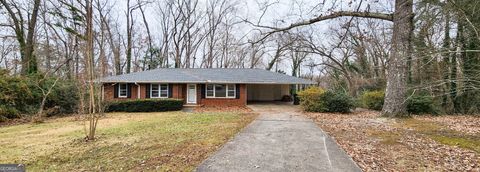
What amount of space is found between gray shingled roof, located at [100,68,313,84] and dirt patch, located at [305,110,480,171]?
36.9ft

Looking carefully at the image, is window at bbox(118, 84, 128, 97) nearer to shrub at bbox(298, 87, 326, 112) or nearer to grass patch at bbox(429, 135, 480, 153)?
shrub at bbox(298, 87, 326, 112)

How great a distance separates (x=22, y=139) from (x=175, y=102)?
983 cm

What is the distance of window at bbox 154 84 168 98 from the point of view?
2045 cm

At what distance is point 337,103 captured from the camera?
15828mm

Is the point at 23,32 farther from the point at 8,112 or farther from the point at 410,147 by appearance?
the point at 410,147

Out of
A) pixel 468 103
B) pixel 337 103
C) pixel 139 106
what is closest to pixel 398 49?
pixel 337 103

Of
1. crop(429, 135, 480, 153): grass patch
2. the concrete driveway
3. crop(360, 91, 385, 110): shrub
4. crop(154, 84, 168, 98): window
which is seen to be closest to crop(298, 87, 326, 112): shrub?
crop(360, 91, 385, 110): shrub

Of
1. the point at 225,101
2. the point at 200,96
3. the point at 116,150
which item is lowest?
the point at 116,150

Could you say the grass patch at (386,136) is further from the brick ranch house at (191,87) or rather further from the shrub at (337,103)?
the brick ranch house at (191,87)

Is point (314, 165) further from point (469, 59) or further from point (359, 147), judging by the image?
point (469, 59)

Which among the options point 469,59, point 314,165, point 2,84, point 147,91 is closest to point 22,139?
point 2,84

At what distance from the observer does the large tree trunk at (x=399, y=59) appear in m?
11.7

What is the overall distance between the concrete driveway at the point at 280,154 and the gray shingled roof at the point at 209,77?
39.1 ft

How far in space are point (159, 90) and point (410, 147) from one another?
1715 centimetres
